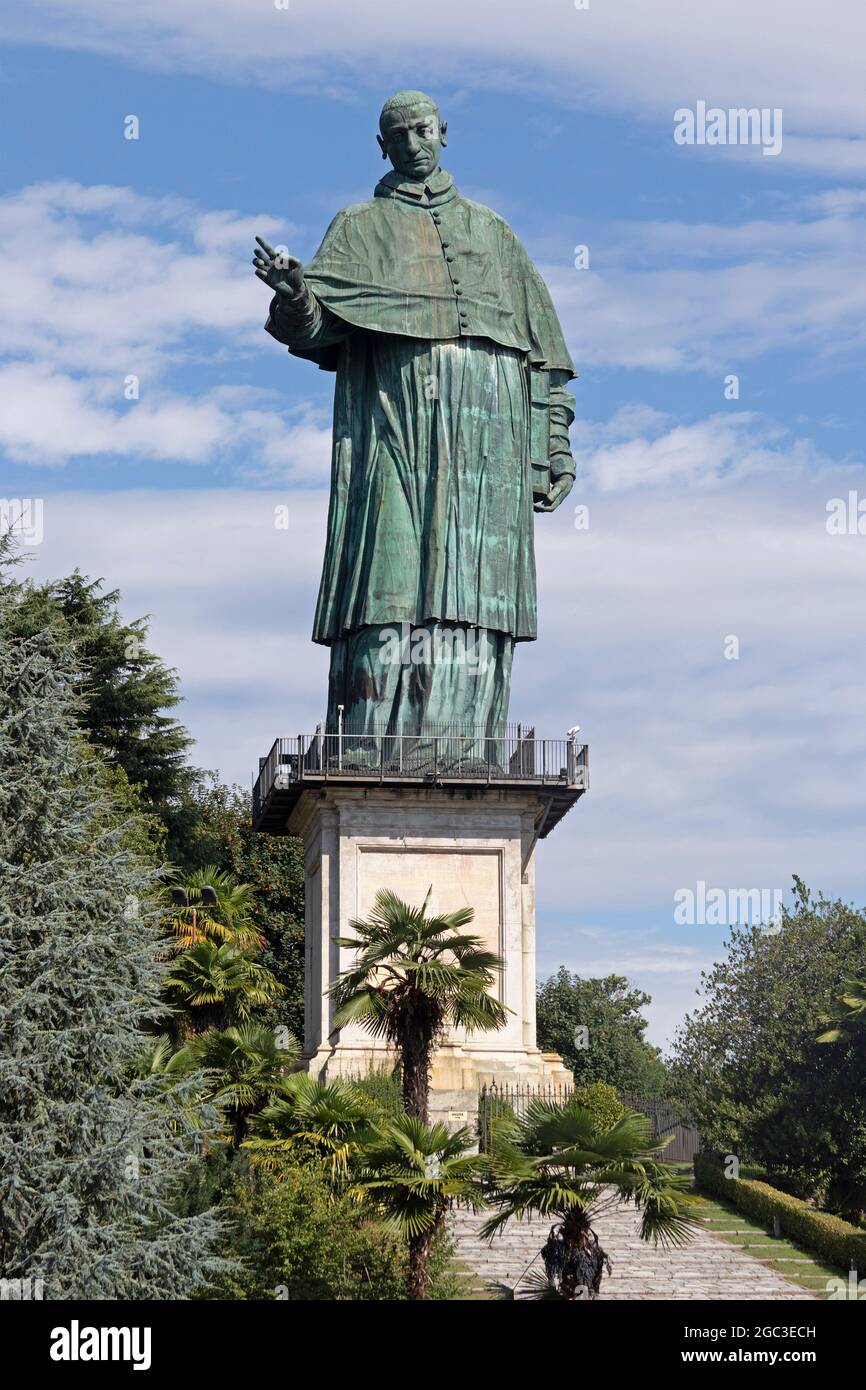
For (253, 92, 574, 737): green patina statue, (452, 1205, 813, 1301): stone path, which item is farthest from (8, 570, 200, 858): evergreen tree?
(452, 1205, 813, 1301): stone path

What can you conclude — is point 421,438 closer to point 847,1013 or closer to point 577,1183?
point 847,1013

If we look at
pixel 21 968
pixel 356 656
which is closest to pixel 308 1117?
pixel 21 968

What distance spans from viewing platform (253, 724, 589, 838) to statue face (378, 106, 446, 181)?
10.1m

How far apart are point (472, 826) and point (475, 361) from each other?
8.21 meters

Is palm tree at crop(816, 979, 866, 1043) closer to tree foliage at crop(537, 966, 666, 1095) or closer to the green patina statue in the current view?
the green patina statue

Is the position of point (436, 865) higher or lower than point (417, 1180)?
higher

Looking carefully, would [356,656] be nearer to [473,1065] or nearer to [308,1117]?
[473,1065]

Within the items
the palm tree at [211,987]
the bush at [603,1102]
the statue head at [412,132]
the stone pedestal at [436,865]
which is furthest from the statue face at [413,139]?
the bush at [603,1102]

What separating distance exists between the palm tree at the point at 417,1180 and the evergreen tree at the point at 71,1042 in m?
1.99

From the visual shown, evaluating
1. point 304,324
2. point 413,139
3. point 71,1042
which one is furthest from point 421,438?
point 71,1042

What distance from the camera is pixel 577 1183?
21.5m

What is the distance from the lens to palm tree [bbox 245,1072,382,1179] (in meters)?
25.7

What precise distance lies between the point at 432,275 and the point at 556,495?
4467 mm

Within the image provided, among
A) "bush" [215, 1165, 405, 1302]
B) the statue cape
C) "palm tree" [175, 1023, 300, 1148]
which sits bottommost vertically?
"bush" [215, 1165, 405, 1302]
